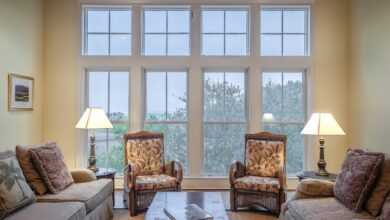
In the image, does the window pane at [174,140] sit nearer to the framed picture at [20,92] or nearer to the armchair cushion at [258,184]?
the armchair cushion at [258,184]

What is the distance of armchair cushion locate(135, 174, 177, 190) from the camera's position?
12.6 feet

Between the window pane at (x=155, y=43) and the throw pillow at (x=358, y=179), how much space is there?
11.1 feet

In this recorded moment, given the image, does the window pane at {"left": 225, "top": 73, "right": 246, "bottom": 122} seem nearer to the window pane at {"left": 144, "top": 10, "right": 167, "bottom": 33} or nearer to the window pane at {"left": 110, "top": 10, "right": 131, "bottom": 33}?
the window pane at {"left": 144, "top": 10, "right": 167, "bottom": 33}

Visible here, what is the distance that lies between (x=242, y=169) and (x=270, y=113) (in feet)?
4.19

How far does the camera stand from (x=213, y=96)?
202 inches

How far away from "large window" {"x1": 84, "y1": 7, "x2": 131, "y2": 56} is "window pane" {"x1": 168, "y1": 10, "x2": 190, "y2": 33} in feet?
2.26

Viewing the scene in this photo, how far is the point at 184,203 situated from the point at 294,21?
3723 millimetres

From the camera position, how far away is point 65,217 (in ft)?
8.32

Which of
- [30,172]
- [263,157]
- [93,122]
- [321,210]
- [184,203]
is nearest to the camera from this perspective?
[321,210]

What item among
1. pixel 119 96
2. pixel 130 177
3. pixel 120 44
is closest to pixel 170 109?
pixel 119 96

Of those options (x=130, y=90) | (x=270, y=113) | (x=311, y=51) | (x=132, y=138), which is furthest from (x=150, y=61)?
(x=311, y=51)

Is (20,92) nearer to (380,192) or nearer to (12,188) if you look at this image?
(12,188)

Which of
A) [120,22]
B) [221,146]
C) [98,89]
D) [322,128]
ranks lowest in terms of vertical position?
[221,146]

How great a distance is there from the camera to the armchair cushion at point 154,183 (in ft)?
12.6
